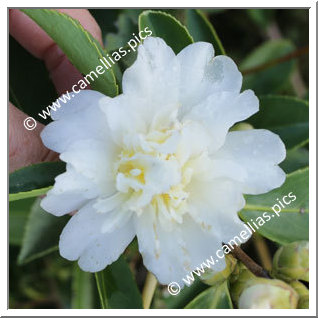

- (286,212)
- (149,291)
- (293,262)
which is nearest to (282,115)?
(286,212)

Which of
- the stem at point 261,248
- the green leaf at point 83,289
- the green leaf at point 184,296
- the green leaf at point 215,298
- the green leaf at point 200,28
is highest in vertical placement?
the green leaf at point 200,28

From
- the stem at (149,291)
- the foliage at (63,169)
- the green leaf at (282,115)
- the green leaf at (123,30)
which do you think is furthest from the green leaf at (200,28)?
the stem at (149,291)

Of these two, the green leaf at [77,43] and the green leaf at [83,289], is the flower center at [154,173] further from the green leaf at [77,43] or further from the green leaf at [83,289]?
the green leaf at [83,289]

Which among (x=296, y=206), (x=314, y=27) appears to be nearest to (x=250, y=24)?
(x=314, y=27)

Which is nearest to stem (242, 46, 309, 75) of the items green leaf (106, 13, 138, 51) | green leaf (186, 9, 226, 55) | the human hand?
green leaf (186, 9, 226, 55)

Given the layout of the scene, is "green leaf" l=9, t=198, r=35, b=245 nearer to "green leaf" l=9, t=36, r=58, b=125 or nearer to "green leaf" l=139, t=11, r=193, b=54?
"green leaf" l=9, t=36, r=58, b=125

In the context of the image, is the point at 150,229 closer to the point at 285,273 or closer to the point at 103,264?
the point at 103,264

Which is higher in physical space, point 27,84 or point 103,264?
point 27,84
